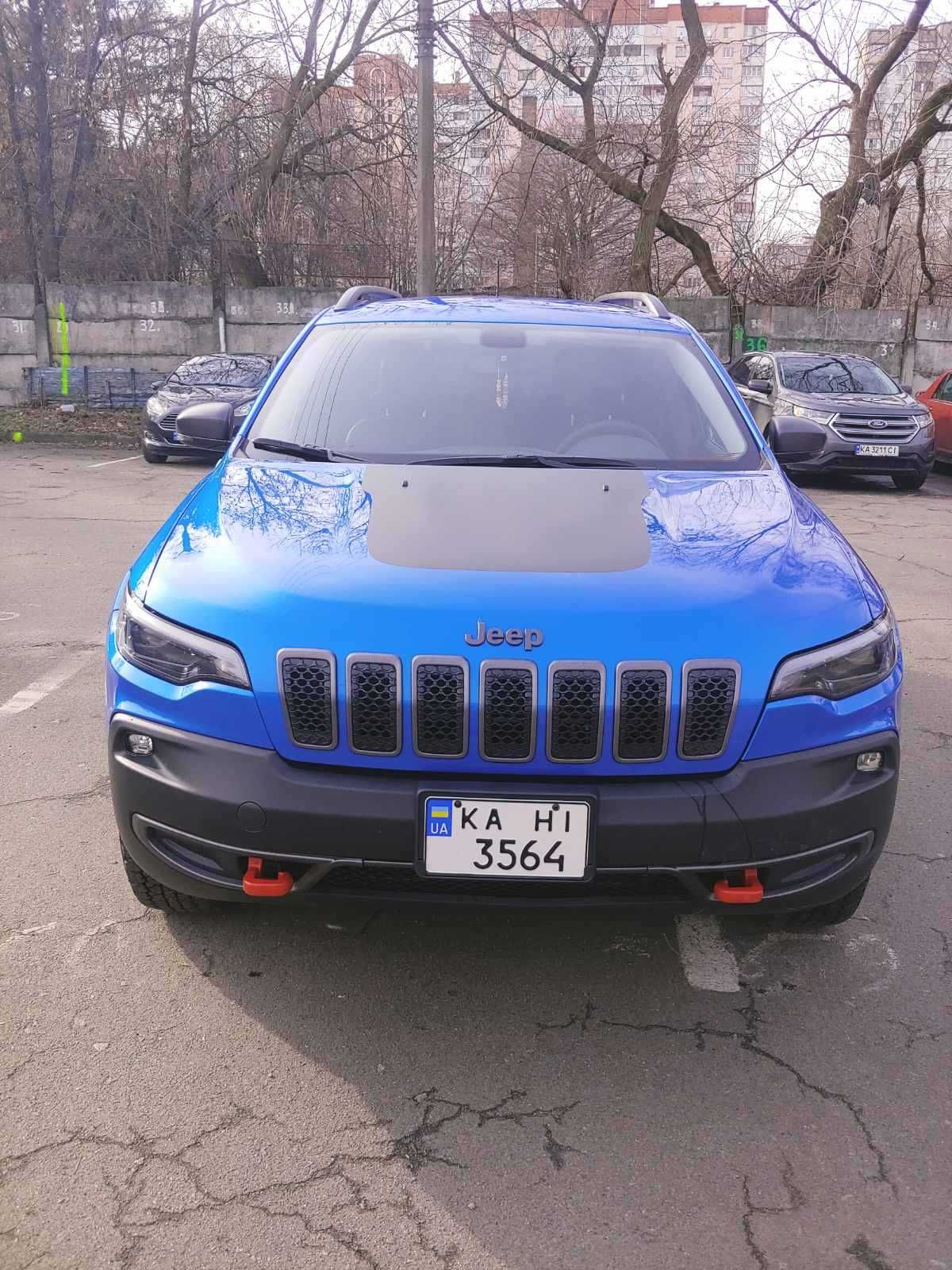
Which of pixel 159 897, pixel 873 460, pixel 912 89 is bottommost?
pixel 873 460

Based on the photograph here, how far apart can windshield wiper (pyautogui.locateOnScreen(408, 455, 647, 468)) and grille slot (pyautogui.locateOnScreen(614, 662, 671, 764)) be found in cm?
115

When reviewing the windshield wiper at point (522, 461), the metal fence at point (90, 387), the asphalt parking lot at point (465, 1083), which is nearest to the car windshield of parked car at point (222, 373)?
the metal fence at point (90, 387)

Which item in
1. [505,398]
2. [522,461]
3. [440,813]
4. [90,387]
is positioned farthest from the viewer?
[90,387]

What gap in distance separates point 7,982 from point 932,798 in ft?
10.3

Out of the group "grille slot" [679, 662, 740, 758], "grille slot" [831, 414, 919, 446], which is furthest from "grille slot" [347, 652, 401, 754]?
"grille slot" [831, 414, 919, 446]

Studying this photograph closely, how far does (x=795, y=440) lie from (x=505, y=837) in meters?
2.50

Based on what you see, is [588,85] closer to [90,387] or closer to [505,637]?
[90,387]

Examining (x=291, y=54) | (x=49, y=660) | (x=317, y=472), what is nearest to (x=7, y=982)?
(x=317, y=472)

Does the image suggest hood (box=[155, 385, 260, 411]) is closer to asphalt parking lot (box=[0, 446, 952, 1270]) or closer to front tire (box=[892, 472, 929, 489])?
front tire (box=[892, 472, 929, 489])

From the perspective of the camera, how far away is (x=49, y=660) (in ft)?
18.4

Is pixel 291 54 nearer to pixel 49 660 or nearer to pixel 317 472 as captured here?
pixel 49 660

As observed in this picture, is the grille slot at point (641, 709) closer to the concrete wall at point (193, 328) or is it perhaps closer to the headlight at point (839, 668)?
the headlight at point (839, 668)

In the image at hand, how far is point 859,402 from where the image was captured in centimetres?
1312

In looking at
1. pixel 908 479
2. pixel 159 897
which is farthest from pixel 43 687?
pixel 908 479
